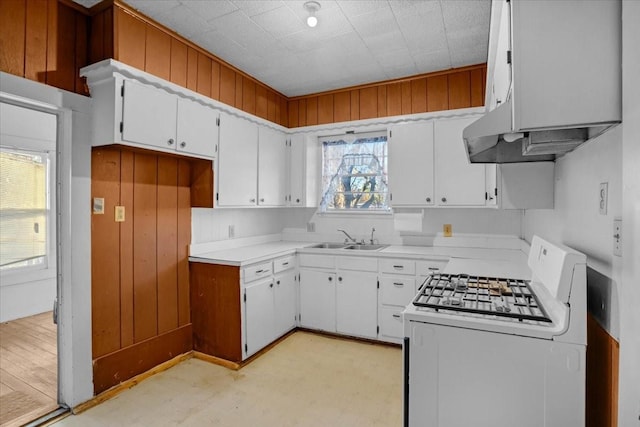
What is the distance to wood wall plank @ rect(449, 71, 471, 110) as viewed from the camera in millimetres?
3307

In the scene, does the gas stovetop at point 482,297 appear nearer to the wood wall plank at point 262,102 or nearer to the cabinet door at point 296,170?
the cabinet door at point 296,170

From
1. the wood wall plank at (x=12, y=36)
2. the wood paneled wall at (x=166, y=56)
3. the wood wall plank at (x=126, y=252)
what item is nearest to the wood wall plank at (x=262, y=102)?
the wood paneled wall at (x=166, y=56)

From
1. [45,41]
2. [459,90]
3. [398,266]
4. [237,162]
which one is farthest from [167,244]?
[459,90]

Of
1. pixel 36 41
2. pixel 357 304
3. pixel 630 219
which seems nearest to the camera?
pixel 630 219

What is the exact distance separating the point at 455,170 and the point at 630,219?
2.32 metres

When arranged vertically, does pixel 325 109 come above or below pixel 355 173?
above

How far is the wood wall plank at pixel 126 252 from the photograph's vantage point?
8.28ft

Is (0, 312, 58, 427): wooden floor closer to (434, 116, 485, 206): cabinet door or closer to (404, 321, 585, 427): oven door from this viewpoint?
(404, 321, 585, 427): oven door

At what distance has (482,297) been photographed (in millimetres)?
1611

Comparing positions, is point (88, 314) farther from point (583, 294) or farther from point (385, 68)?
point (385, 68)

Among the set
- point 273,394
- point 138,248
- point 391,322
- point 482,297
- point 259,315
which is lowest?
point 273,394

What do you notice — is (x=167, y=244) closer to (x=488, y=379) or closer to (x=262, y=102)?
(x=262, y=102)

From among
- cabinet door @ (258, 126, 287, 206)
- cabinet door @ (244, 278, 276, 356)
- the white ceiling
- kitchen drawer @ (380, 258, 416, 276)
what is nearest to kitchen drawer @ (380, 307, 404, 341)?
kitchen drawer @ (380, 258, 416, 276)

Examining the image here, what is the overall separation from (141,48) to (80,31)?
371 mm
